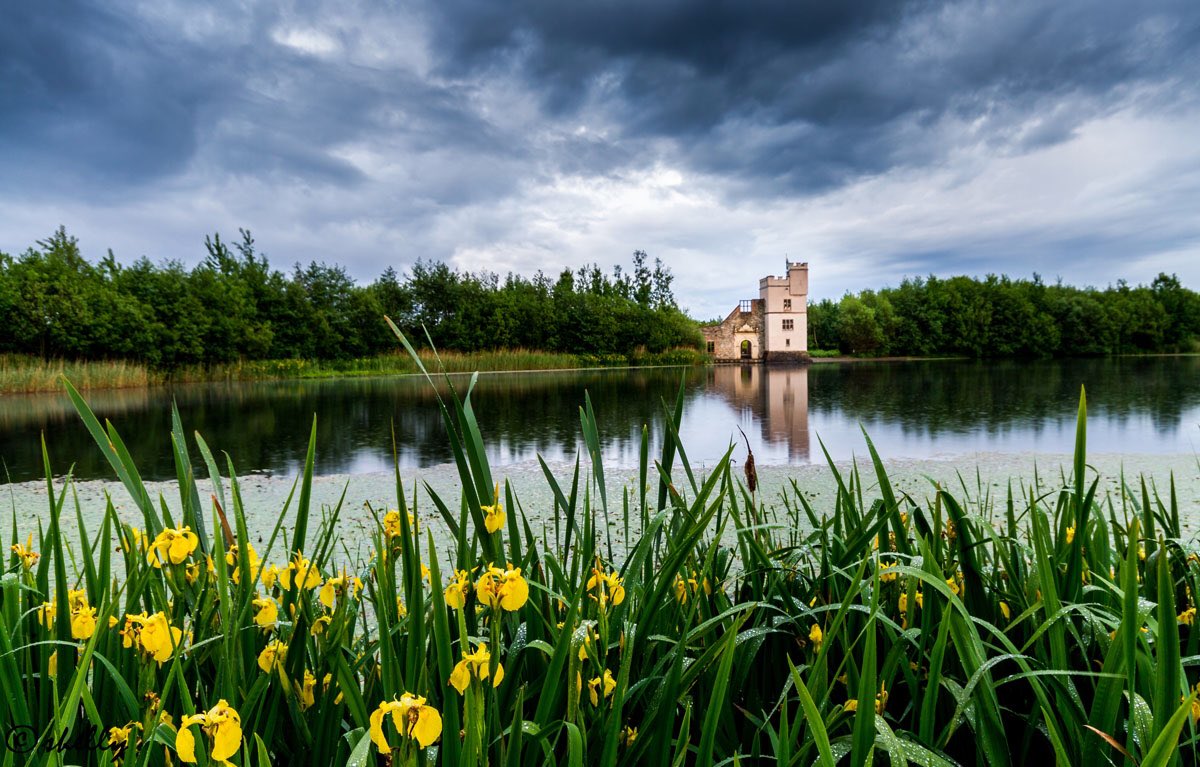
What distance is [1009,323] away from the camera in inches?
1726

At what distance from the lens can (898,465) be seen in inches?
238

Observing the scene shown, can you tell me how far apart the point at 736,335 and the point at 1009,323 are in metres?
19.3

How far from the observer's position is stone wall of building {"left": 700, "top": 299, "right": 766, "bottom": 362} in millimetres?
40344

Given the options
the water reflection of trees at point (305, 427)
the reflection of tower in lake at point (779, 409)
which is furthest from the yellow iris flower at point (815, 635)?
the reflection of tower in lake at point (779, 409)

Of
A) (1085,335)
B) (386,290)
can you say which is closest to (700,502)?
(386,290)

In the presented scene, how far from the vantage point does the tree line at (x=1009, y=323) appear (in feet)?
142

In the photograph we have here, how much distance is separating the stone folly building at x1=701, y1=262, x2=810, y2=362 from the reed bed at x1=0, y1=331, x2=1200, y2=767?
39379 millimetres

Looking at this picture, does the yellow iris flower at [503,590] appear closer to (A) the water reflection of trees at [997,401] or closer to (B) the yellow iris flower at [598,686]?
(B) the yellow iris flower at [598,686]

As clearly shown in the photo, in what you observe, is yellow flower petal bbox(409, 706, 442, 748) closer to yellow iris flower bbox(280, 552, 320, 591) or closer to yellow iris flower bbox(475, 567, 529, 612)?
yellow iris flower bbox(475, 567, 529, 612)

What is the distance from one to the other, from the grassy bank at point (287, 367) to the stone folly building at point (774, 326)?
453 cm

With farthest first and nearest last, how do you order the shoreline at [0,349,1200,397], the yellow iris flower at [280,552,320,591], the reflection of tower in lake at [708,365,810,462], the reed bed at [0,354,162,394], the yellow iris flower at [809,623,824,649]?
the shoreline at [0,349,1200,397]
the reed bed at [0,354,162,394]
the reflection of tower in lake at [708,365,810,462]
the yellow iris flower at [809,623,824,649]
the yellow iris flower at [280,552,320,591]

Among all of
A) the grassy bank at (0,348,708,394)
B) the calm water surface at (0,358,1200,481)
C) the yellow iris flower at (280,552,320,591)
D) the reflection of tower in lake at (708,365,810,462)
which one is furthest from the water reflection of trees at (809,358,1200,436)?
the grassy bank at (0,348,708,394)

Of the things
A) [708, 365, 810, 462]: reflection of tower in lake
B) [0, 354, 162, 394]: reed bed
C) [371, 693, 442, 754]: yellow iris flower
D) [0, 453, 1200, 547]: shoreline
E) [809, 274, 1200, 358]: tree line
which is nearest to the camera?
[371, 693, 442, 754]: yellow iris flower

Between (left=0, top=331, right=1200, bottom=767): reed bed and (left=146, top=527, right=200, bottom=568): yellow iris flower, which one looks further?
(left=146, top=527, right=200, bottom=568): yellow iris flower
